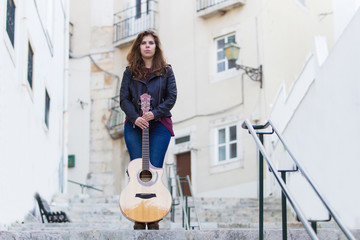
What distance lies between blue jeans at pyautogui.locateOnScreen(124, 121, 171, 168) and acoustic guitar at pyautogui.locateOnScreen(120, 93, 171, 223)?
9 cm

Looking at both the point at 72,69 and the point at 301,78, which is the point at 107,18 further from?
the point at 301,78

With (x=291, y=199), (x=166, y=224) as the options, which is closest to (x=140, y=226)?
(x=291, y=199)

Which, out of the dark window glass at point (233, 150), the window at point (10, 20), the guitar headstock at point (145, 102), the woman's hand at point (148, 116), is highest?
the window at point (10, 20)

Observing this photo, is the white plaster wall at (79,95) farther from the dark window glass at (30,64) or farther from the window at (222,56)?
the dark window glass at (30,64)

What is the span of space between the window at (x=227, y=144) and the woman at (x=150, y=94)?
14.5m

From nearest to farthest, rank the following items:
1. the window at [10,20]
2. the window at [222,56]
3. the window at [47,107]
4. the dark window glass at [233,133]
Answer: the window at [10,20] → the window at [47,107] → the dark window glass at [233,133] → the window at [222,56]

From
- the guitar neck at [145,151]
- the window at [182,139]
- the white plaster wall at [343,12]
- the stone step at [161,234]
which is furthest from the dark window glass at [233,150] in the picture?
the stone step at [161,234]

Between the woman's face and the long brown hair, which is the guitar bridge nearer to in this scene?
the long brown hair

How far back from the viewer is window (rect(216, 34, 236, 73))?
21.5 meters

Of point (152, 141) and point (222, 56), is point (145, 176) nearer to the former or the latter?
point (152, 141)

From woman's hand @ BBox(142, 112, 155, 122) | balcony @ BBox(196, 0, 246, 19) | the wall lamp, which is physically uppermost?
balcony @ BBox(196, 0, 246, 19)

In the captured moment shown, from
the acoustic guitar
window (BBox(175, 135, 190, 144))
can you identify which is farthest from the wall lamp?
the acoustic guitar

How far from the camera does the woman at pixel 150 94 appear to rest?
5922mm

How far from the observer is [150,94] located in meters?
Answer: 6.05
